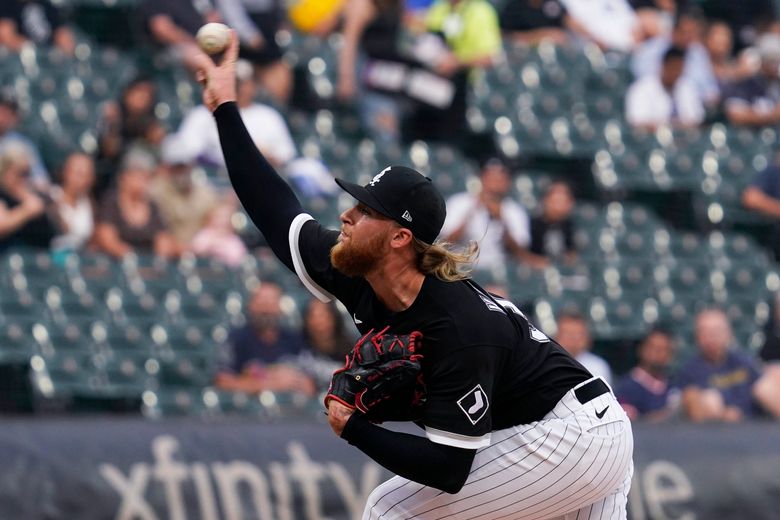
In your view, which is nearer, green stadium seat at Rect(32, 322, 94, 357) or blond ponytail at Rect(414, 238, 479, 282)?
blond ponytail at Rect(414, 238, 479, 282)

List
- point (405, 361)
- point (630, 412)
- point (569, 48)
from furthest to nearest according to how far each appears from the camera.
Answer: point (569, 48), point (630, 412), point (405, 361)

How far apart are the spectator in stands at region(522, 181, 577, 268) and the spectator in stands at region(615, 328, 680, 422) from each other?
51.3 inches

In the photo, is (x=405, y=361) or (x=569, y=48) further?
(x=569, y=48)

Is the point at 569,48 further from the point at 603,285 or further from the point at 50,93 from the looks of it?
the point at 50,93

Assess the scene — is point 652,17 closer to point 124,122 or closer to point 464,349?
point 124,122

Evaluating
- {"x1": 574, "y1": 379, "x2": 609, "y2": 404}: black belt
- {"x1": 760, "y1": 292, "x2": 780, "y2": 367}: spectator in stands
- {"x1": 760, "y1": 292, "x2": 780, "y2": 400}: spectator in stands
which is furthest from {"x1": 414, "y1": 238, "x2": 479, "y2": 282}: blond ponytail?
{"x1": 760, "y1": 292, "x2": 780, "y2": 367}: spectator in stands

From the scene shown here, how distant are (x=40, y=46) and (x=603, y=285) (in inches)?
167

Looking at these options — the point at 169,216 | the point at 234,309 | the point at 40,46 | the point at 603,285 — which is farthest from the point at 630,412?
the point at 40,46

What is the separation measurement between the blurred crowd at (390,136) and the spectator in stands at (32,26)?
0.5 inches

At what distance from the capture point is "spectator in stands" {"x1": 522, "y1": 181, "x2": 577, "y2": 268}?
923cm

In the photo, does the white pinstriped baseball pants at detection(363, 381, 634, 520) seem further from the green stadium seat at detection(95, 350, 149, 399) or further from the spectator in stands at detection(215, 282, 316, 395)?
the green stadium seat at detection(95, 350, 149, 399)

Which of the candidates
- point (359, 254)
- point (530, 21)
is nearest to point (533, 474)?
point (359, 254)

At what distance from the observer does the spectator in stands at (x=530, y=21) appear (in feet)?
35.9

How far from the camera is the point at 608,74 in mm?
11023
